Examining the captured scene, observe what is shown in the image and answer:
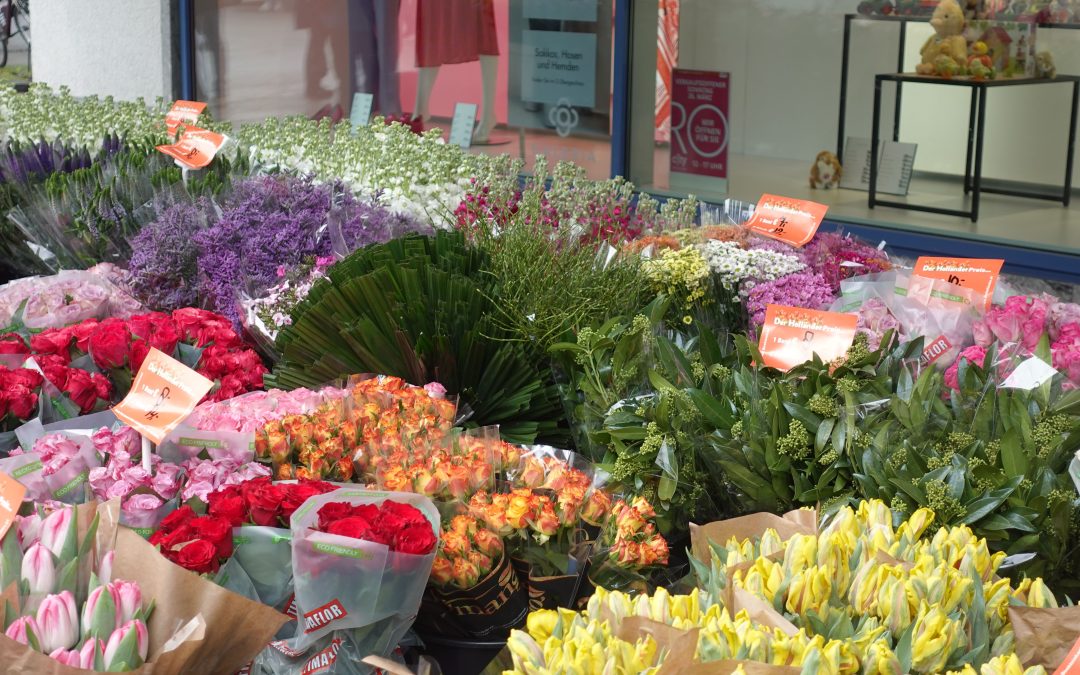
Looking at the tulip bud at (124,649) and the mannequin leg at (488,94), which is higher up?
the mannequin leg at (488,94)

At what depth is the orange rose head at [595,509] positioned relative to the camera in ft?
5.87

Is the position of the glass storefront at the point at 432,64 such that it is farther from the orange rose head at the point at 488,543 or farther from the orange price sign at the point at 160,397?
the orange rose head at the point at 488,543

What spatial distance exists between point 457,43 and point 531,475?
4.64m

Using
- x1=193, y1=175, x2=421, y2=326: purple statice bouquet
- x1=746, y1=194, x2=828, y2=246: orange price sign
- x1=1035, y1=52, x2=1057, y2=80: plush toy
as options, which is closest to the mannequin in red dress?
x1=1035, y1=52, x2=1057, y2=80: plush toy

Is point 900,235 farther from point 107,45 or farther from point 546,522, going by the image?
point 107,45

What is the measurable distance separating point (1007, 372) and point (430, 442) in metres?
1.09

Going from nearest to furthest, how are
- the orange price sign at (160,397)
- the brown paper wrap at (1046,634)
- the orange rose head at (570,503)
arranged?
the brown paper wrap at (1046,634) → the orange rose head at (570,503) → the orange price sign at (160,397)

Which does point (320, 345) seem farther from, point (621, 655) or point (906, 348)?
point (621, 655)

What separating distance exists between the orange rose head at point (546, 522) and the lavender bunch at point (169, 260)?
183 cm

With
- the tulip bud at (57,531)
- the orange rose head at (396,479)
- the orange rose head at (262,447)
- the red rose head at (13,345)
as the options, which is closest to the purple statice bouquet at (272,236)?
the red rose head at (13,345)

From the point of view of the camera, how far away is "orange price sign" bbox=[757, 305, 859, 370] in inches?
89.9

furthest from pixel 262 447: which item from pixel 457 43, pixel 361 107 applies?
pixel 361 107

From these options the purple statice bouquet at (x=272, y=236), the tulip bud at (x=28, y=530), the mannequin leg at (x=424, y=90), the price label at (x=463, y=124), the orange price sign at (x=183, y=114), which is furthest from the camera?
the mannequin leg at (x=424, y=90)

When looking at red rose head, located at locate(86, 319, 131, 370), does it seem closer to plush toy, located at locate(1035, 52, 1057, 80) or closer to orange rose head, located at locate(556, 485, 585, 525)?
orange rose head, located at locate(556, 485, 585, 525)
